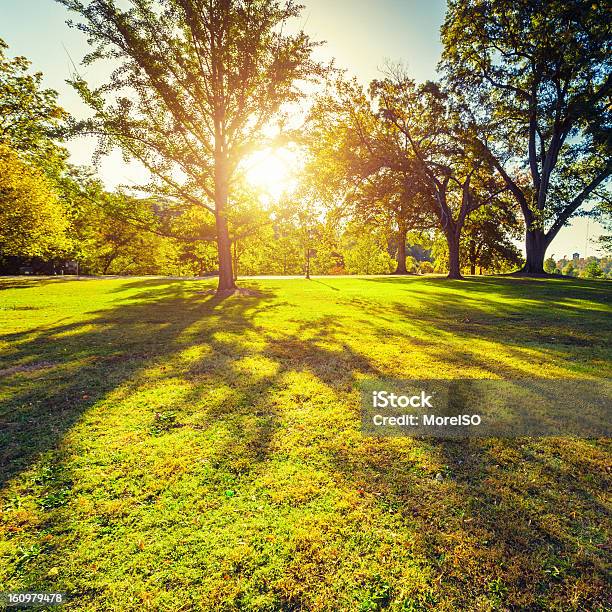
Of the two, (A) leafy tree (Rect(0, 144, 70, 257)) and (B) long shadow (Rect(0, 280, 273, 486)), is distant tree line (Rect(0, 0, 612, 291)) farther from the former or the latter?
(B) long shadow (Rect(0, 280, 273, 486))

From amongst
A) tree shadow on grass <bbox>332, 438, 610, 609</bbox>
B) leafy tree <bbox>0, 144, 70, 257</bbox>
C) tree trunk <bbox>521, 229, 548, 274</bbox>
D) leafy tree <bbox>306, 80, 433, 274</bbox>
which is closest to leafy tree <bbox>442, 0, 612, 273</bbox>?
tree trunk <bbox>521, 229, 548, 274</bbox>

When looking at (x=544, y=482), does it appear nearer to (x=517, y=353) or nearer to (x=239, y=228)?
(x=517, y=353)

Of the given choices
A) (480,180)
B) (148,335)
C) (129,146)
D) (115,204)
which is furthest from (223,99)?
(480,180)

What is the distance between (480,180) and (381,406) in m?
31.5

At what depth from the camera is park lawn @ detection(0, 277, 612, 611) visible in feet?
7.20

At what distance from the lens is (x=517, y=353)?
23.1ft

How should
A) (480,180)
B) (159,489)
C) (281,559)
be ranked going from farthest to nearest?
(480,180) < (159,489) < (281,559)

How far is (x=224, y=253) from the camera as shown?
1833 centimetres

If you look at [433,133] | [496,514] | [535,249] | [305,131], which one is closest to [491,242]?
[535,249]

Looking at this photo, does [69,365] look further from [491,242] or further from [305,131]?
[491,242]

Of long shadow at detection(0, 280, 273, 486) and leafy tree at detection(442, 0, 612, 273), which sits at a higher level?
leafy tree at detection(442, 0, 612, 273)

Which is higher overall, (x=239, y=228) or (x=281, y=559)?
(x=239, y=228)

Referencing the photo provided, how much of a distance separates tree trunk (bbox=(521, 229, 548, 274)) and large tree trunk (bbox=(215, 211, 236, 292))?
2465cm

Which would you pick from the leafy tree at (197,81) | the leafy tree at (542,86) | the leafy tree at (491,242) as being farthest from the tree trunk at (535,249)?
the leafy tree at (197,81)
